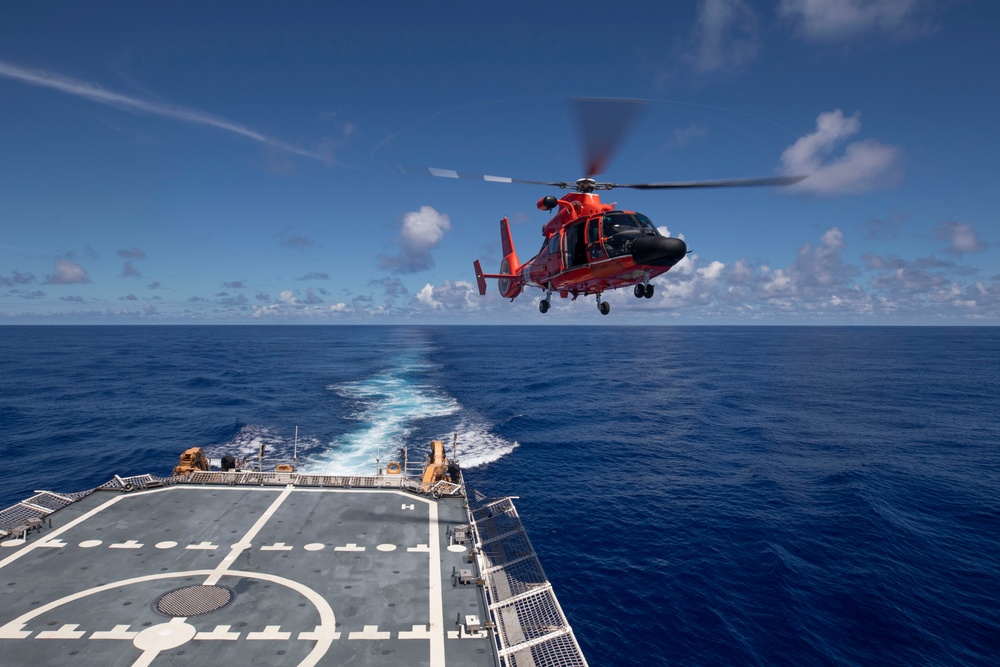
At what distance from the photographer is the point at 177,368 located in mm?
112875

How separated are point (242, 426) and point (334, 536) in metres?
40.7

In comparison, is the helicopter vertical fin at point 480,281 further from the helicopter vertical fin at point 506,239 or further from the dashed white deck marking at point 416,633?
the dashed white deck marking at point 416,633

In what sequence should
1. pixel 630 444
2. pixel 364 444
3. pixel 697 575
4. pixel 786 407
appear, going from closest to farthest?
pixel 697 575, pixel 364 444, pixel 630 444, pixel 786 407

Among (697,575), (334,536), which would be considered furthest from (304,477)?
(697,575)

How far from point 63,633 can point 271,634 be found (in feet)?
23.4

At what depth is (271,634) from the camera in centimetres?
1875

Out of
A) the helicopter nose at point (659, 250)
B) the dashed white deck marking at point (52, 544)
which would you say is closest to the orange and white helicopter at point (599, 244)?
the helicopter nose at point (659, 250)

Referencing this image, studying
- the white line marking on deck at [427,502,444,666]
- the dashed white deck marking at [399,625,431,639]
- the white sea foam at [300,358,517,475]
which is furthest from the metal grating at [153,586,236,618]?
the white sea foam at [300,358,517,475]

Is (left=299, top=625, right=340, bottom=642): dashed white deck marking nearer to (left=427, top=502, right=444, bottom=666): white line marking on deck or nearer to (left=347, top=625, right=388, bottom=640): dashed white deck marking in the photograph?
(left=347, top=625, right=388, bottom=640): dashed white deck marking

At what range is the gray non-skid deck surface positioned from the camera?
58.7 feet

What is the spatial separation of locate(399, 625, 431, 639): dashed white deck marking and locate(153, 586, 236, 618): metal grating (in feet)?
24.3

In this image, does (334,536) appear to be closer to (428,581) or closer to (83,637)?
(428,581)

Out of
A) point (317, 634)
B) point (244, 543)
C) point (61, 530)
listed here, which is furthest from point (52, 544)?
point (317, 634)

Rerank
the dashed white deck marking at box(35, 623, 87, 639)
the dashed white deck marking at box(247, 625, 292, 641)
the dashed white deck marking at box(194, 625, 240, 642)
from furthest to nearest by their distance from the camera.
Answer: the dashed white deck marking at box(247, 625, 292, 641) < the dashed white deck marking at box(194, 625, 240, 642) < the dashed white deck marking at box(35, 623, 87, 639)
